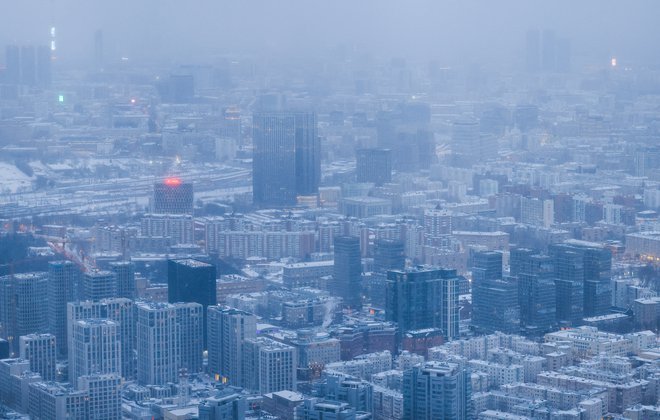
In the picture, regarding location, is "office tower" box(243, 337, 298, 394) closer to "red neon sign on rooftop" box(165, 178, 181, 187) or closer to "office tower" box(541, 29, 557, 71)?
"red neon sign on rooftop" box(165, 178, 181, 187)

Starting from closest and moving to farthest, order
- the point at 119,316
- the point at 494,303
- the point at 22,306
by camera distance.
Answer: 1. the point at 119,316
2. the point at 22,306
3. the point at 494,303

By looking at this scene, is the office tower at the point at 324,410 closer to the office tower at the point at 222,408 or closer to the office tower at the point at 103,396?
the office tower at the point at 222,408

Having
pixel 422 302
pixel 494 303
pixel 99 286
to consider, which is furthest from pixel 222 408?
pixel 494 303

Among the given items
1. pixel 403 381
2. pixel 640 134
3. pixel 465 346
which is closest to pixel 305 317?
pixel 465 346

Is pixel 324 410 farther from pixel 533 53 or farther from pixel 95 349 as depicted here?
pixel 533 53

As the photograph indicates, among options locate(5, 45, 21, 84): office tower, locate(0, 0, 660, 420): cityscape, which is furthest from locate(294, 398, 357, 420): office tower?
locate(5, 45, 21, 84): office tower
